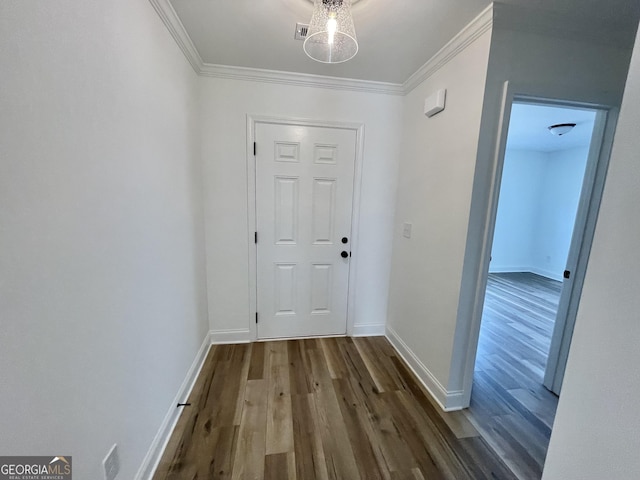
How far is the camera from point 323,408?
5.61 ft

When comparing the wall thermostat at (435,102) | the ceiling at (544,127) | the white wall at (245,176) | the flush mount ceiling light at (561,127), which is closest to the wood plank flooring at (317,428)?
the white wall at (245,176)

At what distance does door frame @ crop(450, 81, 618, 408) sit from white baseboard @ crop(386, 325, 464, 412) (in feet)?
0.11

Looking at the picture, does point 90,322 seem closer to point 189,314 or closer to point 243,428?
point 189,314

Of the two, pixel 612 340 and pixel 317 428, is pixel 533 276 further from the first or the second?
pixel 612 340

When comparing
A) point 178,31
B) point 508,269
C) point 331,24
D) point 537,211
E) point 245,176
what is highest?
point 178,31

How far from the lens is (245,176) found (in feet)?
7.29

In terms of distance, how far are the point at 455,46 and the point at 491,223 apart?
1.18m

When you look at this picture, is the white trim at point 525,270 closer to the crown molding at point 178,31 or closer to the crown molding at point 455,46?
the crown molding at point 455,46

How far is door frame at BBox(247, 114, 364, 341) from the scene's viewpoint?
2189 mm

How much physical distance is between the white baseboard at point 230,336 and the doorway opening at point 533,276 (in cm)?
195

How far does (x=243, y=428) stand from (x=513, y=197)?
6.10 metres

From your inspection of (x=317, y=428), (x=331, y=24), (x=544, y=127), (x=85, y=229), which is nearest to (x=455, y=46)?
(x=331, y=24)

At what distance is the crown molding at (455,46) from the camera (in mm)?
1392

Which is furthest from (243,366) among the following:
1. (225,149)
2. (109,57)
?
(109,57)
